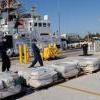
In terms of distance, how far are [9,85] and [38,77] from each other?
1.44m

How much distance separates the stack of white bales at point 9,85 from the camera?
879 cm

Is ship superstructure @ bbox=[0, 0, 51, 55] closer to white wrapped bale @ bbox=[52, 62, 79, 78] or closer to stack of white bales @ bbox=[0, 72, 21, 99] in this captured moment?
white wrapped bale @ bbox=[52, 62, 79, 78]

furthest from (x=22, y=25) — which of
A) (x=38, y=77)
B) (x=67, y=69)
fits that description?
(x=38, y=77)

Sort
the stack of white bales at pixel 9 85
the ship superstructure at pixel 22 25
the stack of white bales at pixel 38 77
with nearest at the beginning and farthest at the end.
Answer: the stack of white bales at pixel 9 85 < the stack of white bales at pixel 38 77 < the ship superstructure at pixel 22 25

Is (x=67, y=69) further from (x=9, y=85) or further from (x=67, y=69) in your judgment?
(x=9, y=85)

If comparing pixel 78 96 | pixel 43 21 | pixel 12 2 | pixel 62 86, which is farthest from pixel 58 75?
pixel 12 2

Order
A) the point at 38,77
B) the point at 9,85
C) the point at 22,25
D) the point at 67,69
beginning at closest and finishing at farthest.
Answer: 1. the point at 9,85
2. the point at 38,77
3. the point at 67,69
4. the point at 22,25

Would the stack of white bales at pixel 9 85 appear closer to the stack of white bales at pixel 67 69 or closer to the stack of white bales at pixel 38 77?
the stack of white bales at pixel 38 77

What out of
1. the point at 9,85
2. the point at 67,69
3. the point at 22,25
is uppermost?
the point at 22,25

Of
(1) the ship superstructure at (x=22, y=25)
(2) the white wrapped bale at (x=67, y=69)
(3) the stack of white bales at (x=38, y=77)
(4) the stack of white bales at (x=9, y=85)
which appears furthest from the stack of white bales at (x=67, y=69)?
(1) the ship superstructure at (x=22, y=25)

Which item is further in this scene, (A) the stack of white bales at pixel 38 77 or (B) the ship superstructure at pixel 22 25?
(B) the ship superstructure at pixel 22 25

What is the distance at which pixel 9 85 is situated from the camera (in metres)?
9.04

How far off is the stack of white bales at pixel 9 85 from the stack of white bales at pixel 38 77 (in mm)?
931

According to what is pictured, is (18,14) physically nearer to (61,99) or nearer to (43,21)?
(43,21)
